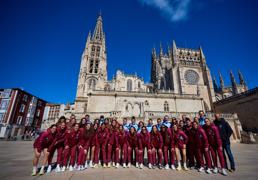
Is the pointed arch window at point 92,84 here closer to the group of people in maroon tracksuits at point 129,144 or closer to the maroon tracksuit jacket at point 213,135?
the group of people in maroon tracksuits at point 129,144

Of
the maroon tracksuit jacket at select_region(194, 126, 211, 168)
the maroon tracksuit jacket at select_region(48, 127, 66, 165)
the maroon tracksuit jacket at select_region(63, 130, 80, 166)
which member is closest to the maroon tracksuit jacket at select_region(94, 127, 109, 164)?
the maroon tracksuit jacket at select_region(63, 130, 80, 166)

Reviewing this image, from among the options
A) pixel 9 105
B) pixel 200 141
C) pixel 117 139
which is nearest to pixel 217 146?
pixel 200 141

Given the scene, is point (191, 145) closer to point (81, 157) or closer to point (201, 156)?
A: point (201, 156)

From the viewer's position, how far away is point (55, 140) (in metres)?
4.91

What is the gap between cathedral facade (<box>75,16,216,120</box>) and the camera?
956 inches

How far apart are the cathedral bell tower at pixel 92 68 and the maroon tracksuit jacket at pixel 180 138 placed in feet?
88.1

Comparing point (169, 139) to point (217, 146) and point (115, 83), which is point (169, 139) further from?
point (115, 83)

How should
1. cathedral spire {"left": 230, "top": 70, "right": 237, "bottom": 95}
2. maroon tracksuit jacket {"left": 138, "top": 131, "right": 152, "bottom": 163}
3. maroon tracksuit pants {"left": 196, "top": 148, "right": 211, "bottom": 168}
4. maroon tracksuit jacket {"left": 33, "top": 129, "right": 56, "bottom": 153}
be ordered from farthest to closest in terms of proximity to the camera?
cathedral spire {"left": 230, "top": 70, "right": 237, "bottom": 95}, maroon tracksuit jacket {"left": 138, "top": 131, "right": 152, "bottom": 163}, maroon tracksuit pants {"left": 196, "top": 148, "right": 211, "bottom": 168}, maroon tracksuit jacket {"left": 33, "top": 129, "right": 56, "bottom": 153}

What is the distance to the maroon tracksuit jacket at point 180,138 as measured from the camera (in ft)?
17.4

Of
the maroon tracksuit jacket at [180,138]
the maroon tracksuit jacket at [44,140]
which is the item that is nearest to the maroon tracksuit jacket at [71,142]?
the maroon tracksuit jacket at [44,140]

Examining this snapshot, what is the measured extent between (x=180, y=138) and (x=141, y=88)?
122 ft

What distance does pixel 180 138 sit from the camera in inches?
211

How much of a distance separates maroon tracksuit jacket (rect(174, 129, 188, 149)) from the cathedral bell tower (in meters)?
26.8

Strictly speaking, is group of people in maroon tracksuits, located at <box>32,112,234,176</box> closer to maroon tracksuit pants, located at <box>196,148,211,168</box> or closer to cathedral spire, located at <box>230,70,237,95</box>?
maroon tracksuit pants, located at <box>196,148,211,168</box>
